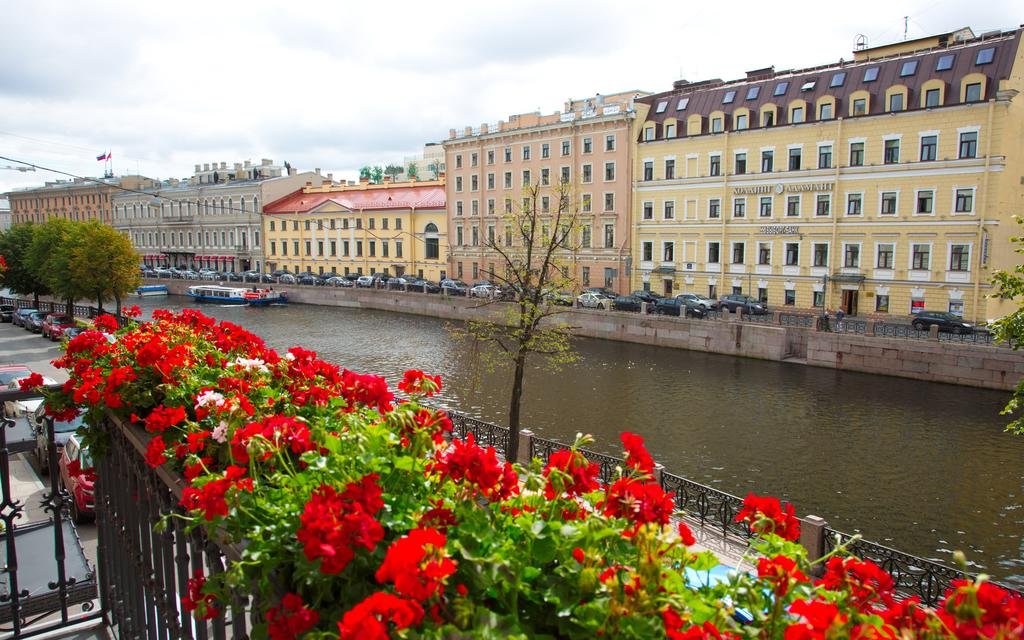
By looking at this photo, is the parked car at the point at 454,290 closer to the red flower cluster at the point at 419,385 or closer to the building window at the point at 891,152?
the building window at the point at 891,152

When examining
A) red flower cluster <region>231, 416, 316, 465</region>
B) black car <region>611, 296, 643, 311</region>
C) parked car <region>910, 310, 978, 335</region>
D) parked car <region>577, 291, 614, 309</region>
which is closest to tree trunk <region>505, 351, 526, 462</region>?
red flower cluster <region>231, 416, 316, 465</region>

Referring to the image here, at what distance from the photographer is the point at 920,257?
3031 centimetres

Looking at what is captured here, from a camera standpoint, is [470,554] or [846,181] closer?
[470,554]

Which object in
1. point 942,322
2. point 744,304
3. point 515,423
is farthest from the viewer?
point 744,304

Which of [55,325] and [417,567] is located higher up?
[417,567]

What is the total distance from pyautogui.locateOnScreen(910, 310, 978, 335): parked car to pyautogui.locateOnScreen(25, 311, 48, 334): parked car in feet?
120

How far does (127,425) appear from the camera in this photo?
9.94 feet

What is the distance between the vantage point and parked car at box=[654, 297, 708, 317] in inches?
1235

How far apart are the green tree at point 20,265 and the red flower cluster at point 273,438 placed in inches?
1747

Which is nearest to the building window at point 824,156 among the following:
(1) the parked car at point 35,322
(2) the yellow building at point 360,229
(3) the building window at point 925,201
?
(3) the building window at point 925,201

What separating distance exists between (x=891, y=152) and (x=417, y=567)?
34.7 metres

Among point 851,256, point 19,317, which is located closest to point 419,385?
point 851,256

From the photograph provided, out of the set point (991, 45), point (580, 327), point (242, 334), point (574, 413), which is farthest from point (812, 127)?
point (242, 334)

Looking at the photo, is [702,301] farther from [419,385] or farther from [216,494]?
[216,494]
